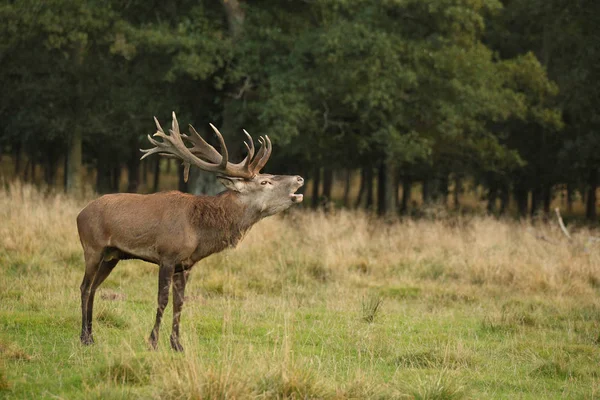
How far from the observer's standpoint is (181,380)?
5.89 metres

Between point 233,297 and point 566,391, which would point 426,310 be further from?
point 566,391

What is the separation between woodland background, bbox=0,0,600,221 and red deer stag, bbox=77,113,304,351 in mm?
13285

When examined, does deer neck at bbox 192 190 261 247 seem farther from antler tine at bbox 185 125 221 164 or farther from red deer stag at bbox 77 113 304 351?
antler tine at bbox 185 125 221 164

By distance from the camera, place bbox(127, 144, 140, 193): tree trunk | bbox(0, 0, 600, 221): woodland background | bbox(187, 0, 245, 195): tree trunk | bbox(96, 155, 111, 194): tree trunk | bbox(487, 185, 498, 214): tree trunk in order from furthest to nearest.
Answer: bbox(96, 155, 111, 194): tree trunk → bbox(127, 144, 140, 193): tree trunk → bbox(487, 185, 498, 214): tree trunk → bbox(187, 0, 245, 195): tree trunk → bbox(0, 0, 600, 221): woodland background

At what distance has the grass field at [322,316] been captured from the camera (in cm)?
644

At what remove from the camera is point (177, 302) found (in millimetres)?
Result: 8211

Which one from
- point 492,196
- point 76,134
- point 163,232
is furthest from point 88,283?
point 492,196

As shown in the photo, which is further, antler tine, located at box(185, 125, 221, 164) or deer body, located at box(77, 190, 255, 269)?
antler tine, located at box(185, 125, 221, 164)

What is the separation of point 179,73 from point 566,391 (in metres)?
18.5

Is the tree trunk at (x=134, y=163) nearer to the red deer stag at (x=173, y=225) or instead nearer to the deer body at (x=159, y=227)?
the red deer stag at (x=173, y=225)

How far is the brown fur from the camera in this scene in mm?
8125

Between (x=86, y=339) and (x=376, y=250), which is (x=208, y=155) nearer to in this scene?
(x=86, y=339)

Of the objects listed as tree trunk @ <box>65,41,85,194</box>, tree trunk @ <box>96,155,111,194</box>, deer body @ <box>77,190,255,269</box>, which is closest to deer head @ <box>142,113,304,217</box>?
deer body @ <box>77,190,255,269</box>

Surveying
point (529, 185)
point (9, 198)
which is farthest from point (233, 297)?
point (529, 185)
